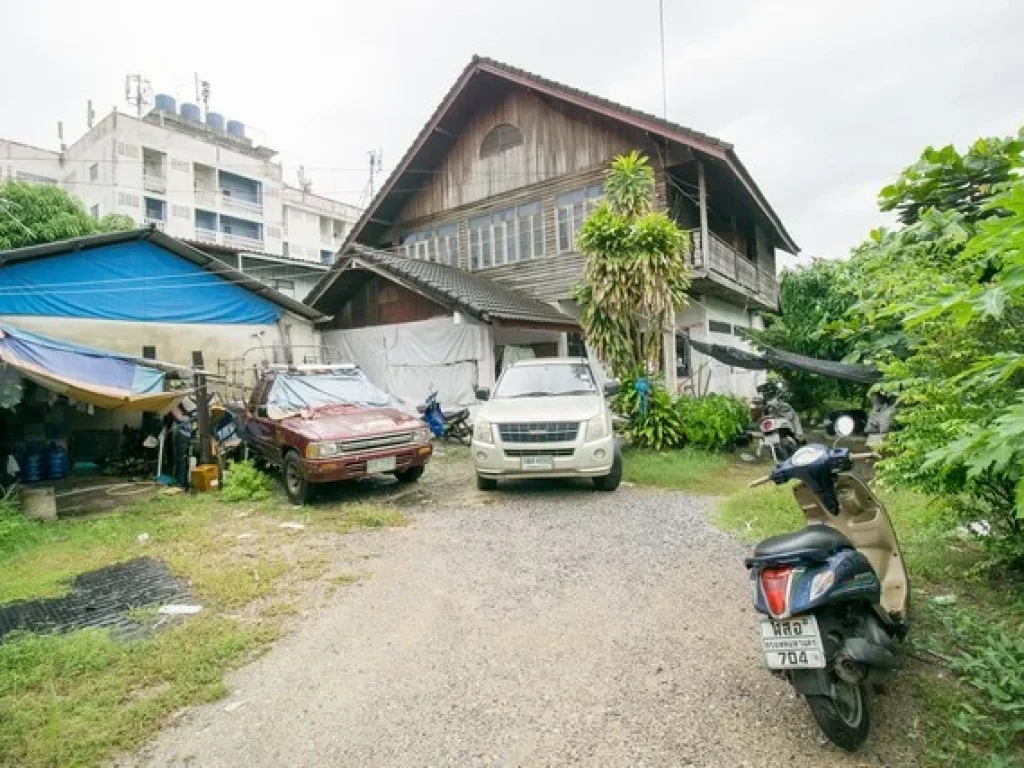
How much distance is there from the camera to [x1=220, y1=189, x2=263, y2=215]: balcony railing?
112 feet

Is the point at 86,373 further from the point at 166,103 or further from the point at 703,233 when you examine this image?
the point at 166,103

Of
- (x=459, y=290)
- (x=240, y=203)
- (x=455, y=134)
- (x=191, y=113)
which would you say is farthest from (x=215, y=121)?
(x=459, y=290)

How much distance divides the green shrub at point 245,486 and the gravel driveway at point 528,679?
359 cm

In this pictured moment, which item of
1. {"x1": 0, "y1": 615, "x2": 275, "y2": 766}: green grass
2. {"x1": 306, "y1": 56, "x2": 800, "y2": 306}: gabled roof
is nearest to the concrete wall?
{"x1": 306, "y1": 56, "x2": 800, "y2": 306}: gabled roof

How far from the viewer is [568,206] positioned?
14.2 meters

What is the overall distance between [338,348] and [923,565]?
14.3 meters

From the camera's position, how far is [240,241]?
35.2 m

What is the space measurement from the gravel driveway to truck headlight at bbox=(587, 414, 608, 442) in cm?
197

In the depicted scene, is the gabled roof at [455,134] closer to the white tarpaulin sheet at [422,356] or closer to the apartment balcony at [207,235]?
the white tarpaulin sheet at [422,356]

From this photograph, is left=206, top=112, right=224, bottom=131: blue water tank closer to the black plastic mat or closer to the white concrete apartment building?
the white concrete apartment building

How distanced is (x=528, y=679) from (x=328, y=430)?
4.81m

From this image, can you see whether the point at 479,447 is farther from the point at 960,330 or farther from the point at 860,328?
the point at 960,330

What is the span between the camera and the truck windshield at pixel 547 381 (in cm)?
782

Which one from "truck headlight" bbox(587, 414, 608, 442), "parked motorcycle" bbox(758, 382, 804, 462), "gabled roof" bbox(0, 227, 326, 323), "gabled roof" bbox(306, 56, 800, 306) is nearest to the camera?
"truck headlight" bbox(587, 414, 608, 442)
